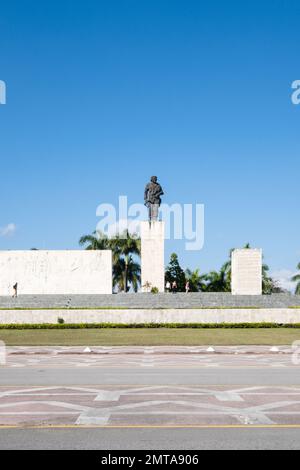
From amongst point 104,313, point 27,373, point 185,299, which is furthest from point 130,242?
point 27,373

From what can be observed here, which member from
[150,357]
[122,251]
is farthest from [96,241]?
[150,357]

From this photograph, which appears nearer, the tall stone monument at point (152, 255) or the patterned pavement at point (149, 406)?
the patterned pavement at point (149, 406)

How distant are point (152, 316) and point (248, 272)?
11.9m

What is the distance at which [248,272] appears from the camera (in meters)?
45.8

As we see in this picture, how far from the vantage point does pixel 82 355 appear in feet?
66.4

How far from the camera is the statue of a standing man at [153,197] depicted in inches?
1857

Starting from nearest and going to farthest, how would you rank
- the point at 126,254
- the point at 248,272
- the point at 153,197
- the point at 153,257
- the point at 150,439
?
the point at 150,439, the point at 248,272, the point at 153,257, the point at 153,197, the point at 126,254

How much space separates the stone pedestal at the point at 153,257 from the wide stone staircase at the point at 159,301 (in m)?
2.68

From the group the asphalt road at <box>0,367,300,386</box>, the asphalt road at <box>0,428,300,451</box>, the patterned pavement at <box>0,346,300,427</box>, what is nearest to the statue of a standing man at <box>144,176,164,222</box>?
the asphalt road at <box>0,367,300,386</box>

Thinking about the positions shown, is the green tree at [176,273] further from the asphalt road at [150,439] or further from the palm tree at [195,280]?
the asphalt road at [150,439]

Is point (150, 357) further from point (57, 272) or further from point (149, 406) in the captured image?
point (57, 272)

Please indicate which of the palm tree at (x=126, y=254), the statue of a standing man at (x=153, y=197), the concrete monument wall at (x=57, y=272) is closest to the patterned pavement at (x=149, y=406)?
the statue of a standing man at (x=153, y=197)

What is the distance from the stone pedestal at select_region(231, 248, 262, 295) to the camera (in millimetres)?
45469

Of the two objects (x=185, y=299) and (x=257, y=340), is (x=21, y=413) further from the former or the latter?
(x=185, y=299)
